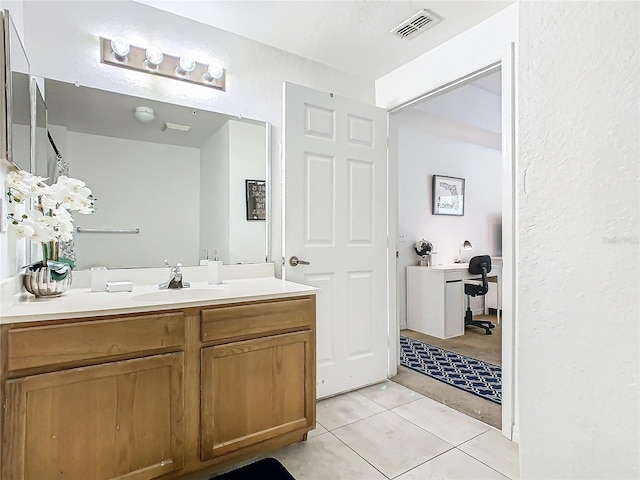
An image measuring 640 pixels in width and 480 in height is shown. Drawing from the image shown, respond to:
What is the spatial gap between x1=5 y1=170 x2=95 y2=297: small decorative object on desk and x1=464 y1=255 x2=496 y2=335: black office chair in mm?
3887

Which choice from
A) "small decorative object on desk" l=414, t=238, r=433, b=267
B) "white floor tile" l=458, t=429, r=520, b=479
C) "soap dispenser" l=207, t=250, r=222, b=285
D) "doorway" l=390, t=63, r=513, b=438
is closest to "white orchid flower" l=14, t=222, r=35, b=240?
"soap dispenser" l=207, t=250, r=222, b=285

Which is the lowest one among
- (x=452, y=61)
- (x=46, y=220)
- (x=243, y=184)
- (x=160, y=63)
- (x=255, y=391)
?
(x=255, y=391)

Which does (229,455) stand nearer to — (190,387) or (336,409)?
(190,387)

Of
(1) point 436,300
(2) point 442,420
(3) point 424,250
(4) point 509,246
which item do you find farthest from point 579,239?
(3) point 424,250

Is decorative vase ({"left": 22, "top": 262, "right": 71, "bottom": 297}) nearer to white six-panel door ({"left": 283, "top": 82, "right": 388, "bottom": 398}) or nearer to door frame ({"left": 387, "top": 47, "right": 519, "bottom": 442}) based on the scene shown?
white six-panel door ({"left": 283, "top": 82, "right": 388, "bottom": 398})

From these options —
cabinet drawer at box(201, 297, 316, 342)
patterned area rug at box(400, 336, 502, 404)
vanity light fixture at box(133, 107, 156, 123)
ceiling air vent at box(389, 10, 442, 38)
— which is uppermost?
ceiling air vent at box(389, 10, 442, 38)

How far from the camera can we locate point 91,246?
196 cm

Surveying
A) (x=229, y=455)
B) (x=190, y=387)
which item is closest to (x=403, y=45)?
(x=190, y=387)

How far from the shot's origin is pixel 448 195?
4.81 meters

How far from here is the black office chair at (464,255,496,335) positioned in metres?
4.24

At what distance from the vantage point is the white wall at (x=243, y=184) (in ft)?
7.80

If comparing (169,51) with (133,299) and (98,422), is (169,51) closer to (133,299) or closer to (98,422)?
(133,299)

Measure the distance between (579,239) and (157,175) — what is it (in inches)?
85.0

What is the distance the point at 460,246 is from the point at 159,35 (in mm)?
4202
